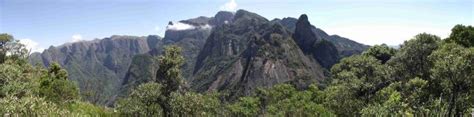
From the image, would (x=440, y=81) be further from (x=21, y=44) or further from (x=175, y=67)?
(x=21, y=44)

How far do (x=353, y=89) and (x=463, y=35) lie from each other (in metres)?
24.8

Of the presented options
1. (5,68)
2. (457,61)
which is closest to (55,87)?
(5,68)

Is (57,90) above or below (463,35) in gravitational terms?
below

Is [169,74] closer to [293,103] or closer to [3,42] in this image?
[293,103]

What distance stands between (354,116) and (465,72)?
712 inches

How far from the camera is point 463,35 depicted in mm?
69375

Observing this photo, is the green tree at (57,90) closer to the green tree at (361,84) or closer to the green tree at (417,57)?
the green tree at (361,84)

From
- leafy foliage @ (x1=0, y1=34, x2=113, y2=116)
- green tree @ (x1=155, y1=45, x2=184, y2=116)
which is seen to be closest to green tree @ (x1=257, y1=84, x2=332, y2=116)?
leafy foliage @ (x1=0, y1=34, x2=113, y2=116)

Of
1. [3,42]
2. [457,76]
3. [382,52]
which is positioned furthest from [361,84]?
[3,42]

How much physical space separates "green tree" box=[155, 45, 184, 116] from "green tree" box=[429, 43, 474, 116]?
71.0 ft

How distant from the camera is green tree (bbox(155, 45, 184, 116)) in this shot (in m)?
39.2

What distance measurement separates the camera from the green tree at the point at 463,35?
2645 inches

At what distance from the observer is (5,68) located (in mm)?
46156

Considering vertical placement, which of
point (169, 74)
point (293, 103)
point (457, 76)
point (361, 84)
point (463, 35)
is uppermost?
point (463, 35)
